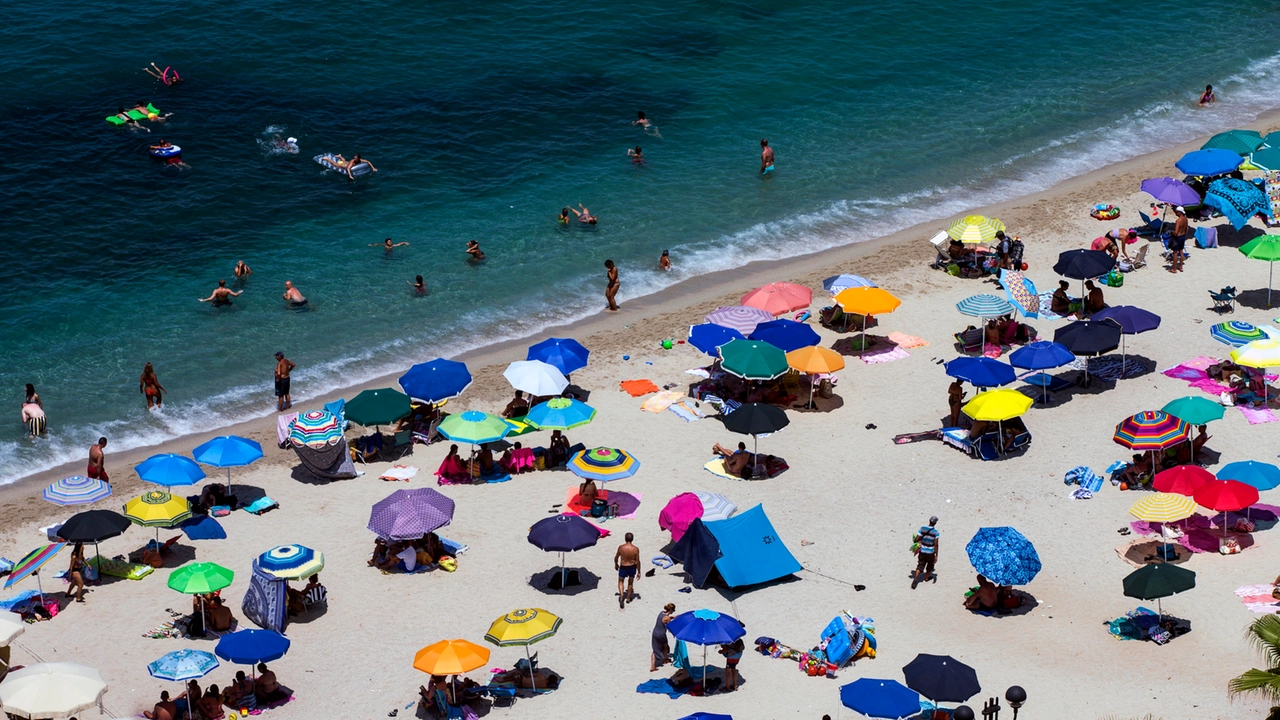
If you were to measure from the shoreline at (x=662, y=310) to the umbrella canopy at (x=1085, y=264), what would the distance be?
323 centimetres

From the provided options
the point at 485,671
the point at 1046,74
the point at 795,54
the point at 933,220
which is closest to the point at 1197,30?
the point at 1046,74

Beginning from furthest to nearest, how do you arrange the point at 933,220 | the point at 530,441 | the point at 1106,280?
the point at 933,220, the point at 1106,280, the point at 530,441

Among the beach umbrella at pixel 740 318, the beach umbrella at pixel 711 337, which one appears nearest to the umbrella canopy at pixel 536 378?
the beach umbrella at pixel 711 337

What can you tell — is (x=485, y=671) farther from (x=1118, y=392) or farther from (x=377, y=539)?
(x=1118, y=392)

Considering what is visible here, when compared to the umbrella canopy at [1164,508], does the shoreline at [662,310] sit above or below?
below

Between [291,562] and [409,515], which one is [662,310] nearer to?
[409,515]

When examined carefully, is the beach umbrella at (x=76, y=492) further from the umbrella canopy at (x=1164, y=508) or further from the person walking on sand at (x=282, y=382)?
the umbrella canopy at (x=1164, y=508)

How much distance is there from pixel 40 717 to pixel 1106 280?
87.5ft

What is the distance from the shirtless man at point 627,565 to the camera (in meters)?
24.8

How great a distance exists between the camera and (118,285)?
3981 centimetres

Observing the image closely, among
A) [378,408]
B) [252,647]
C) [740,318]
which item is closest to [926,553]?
[740,318]

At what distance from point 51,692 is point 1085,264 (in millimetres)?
24467

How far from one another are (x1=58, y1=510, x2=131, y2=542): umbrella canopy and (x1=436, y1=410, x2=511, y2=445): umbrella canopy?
21.3ft

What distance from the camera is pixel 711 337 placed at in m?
32.8
